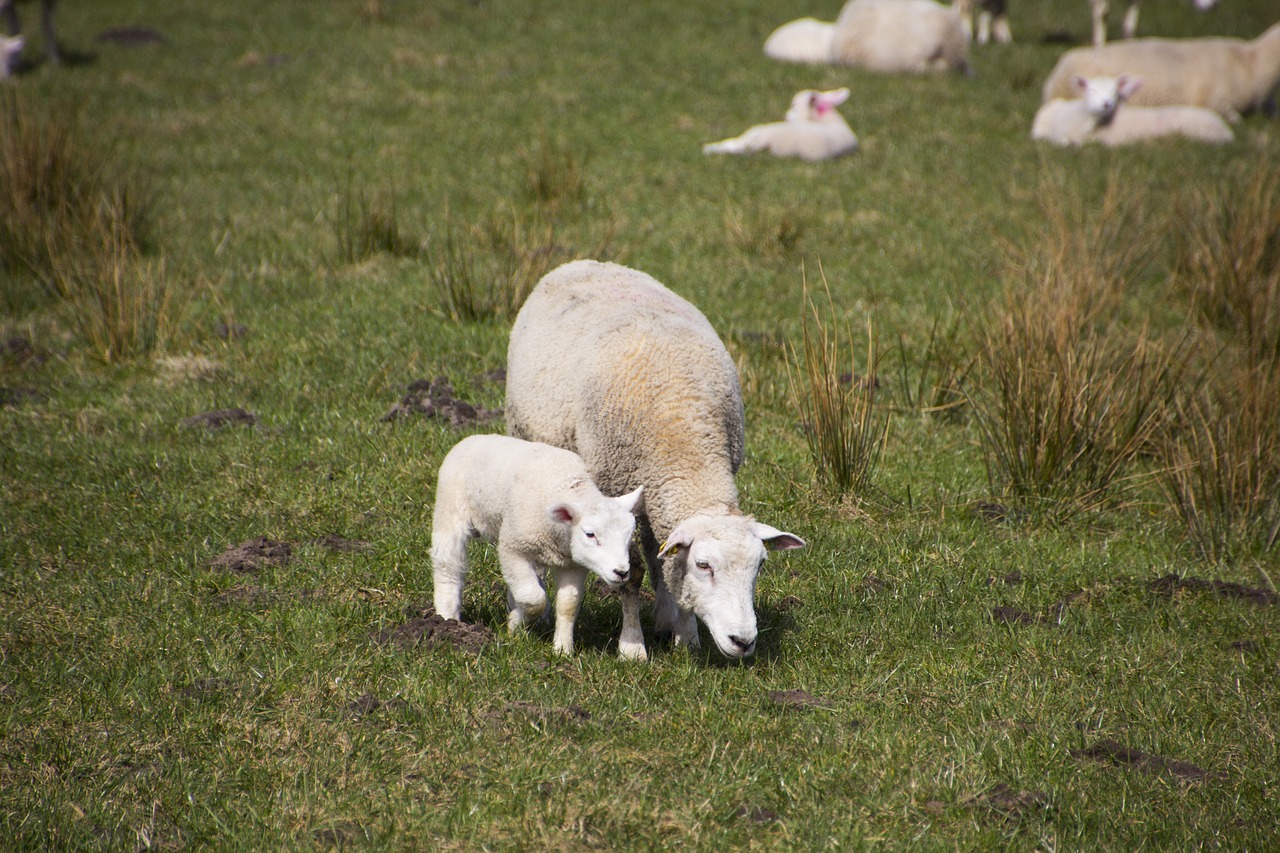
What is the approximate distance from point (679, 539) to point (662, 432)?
55 cm

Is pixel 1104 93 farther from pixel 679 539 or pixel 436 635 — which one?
pixel 436 635

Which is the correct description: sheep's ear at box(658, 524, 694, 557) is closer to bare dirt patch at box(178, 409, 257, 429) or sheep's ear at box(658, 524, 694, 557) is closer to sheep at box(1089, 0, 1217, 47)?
bare dirt patch at box(178, 409, 257, 429)

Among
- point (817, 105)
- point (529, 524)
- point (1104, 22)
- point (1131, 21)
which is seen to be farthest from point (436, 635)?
point (1104, 22)

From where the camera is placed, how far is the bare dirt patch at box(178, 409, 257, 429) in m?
6.88

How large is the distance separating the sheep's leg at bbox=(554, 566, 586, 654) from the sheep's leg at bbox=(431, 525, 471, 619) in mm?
459

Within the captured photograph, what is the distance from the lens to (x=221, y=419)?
22.8 feet

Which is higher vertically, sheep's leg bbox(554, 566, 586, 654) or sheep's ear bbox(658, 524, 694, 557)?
sheep's ear bbox(658, 524, 694, 557)

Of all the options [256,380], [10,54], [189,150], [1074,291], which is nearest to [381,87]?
[189,150]

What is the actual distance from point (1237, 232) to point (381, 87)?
9957 millimetres

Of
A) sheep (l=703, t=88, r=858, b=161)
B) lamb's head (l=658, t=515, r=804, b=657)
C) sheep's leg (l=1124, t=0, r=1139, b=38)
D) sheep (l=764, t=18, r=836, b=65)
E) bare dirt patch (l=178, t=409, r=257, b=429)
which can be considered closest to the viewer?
lamb's head (l=658, t=515, r=804, b=657)

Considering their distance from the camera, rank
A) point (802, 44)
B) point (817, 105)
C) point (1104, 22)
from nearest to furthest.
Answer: point (817, 105) → point (802, 44) → point (1104, 22)

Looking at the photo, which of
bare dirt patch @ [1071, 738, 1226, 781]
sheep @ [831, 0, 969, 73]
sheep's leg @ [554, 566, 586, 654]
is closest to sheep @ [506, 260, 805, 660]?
sheep's leg @ [554, 566, 586, 654]

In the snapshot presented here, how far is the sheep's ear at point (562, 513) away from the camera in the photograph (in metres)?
4.04

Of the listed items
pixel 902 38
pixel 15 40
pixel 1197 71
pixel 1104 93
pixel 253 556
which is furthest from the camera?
pixel 902 38
